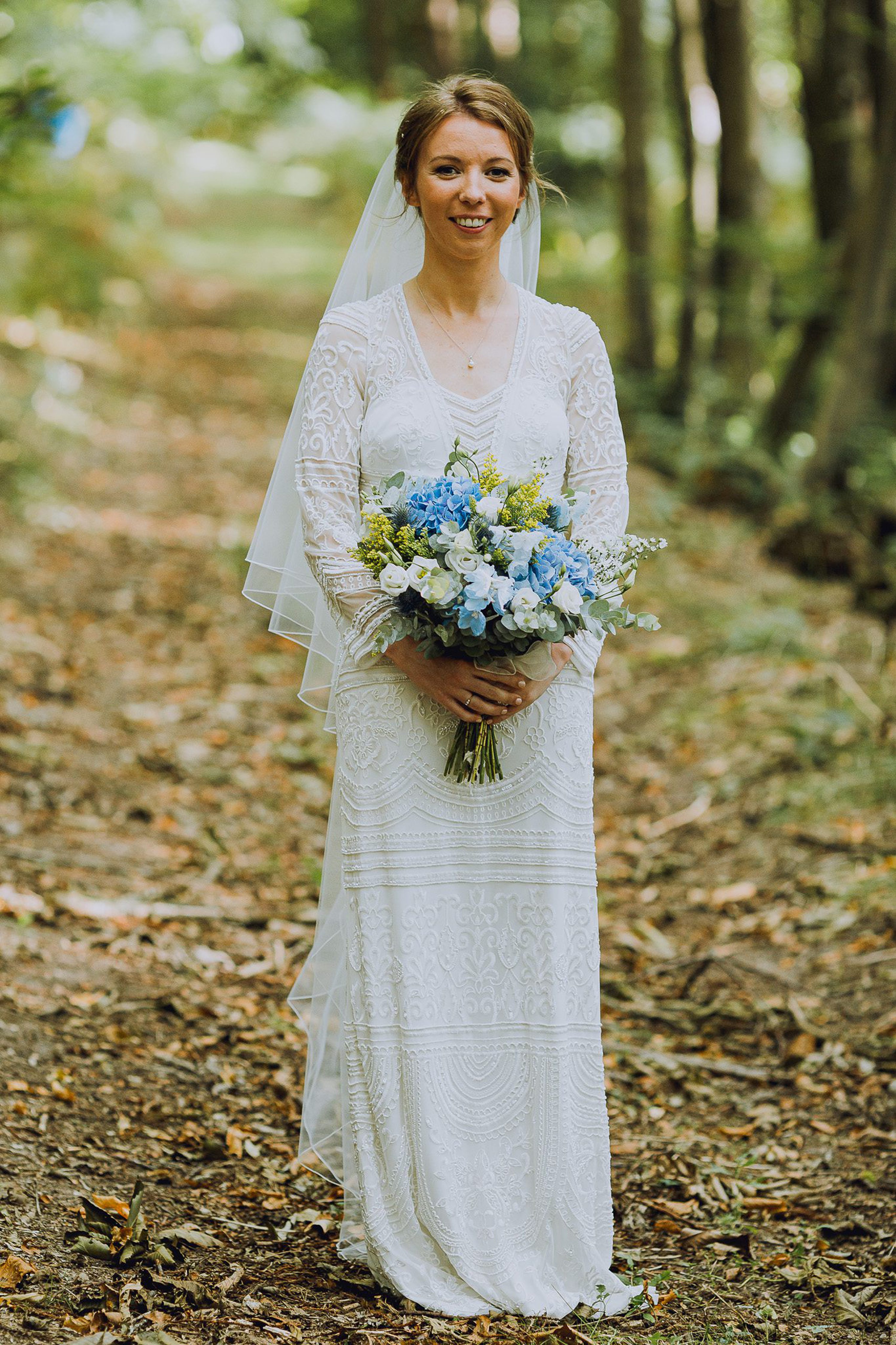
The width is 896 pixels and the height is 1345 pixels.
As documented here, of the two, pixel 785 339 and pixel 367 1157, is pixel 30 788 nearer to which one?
pixel 367 1157

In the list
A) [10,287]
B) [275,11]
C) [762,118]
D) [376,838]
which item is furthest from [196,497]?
[275,11]

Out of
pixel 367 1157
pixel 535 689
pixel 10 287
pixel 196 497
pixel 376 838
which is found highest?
pixel 10 287

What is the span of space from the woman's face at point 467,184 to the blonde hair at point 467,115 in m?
0.02

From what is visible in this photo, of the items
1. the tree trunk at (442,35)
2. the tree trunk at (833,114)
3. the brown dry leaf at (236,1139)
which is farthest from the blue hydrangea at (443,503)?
the tree trunk at (442,35)

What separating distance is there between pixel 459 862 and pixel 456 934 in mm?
179

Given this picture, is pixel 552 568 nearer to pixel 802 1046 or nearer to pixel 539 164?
pixel 539 164

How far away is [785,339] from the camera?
16.5m

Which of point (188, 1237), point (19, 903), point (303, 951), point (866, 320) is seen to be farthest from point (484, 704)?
A: point (866, 320)

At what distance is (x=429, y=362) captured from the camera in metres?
3.39

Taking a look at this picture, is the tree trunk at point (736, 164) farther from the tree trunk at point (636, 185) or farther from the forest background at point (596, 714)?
the tree trunk at point (636, 185)

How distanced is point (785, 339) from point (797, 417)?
2.13 m

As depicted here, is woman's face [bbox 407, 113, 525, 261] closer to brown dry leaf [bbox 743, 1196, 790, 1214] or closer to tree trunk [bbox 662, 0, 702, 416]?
brown dry leaf [bbox 743, 1196, 790, 1214]

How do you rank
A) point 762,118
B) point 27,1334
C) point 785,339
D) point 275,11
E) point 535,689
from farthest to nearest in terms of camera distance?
point 275,11
point 785,339
point 762,118
point 535,689
point 27,1334

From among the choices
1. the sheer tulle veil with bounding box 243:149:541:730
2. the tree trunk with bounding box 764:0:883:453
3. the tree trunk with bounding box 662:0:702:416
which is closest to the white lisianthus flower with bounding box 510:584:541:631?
the sheer tulle veil with bounding box 243:149:541:730
